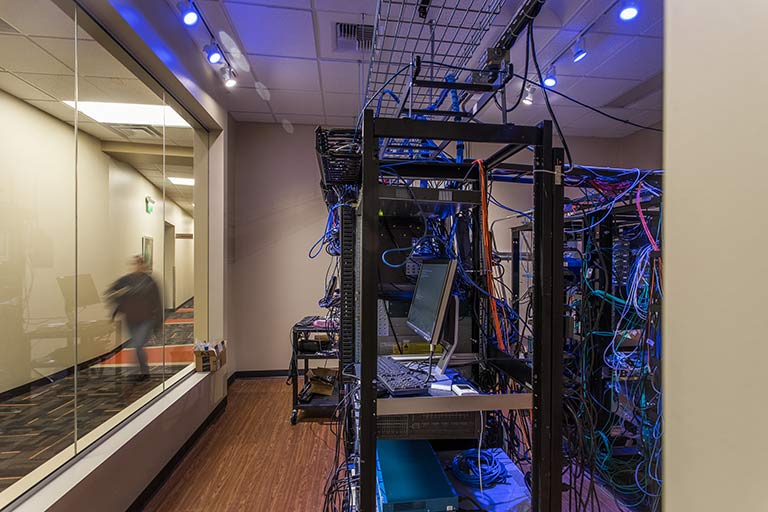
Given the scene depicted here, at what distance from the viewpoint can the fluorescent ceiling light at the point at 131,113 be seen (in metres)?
1.79

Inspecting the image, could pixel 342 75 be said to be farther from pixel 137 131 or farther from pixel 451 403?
pixel 451 403

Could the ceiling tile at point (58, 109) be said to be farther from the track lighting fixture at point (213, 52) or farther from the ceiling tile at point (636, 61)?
the ceiling tile at point (636, 61)

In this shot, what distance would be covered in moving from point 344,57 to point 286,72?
0.57m

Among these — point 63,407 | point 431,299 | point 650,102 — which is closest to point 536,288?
point 431,299

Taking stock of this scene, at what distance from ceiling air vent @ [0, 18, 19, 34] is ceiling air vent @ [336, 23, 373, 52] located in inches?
66.4

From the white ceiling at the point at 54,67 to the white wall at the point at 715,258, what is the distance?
7.86ft

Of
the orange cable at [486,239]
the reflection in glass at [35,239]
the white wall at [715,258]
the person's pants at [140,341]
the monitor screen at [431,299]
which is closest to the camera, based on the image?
the white wall at [715,258]

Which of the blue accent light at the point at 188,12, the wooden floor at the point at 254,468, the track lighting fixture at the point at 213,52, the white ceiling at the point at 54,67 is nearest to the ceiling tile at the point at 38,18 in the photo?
the white ceiling at the point at 54,67

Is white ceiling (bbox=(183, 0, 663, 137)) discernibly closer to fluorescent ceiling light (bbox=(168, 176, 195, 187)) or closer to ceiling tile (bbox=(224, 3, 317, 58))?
ceiling tile (bbox=(224, 3, 317, 58))

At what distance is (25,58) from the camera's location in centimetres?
147

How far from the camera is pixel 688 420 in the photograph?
48cm

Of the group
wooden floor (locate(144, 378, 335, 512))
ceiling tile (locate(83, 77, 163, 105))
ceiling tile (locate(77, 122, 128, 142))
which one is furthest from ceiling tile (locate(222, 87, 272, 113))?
wooden floor (locate(144, 378, 335, 512))

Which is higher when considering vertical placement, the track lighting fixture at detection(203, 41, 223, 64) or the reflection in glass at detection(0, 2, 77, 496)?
the track lighting fixture at detection(203, 41, 223, 64)

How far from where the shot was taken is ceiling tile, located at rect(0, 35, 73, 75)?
4.57ft
